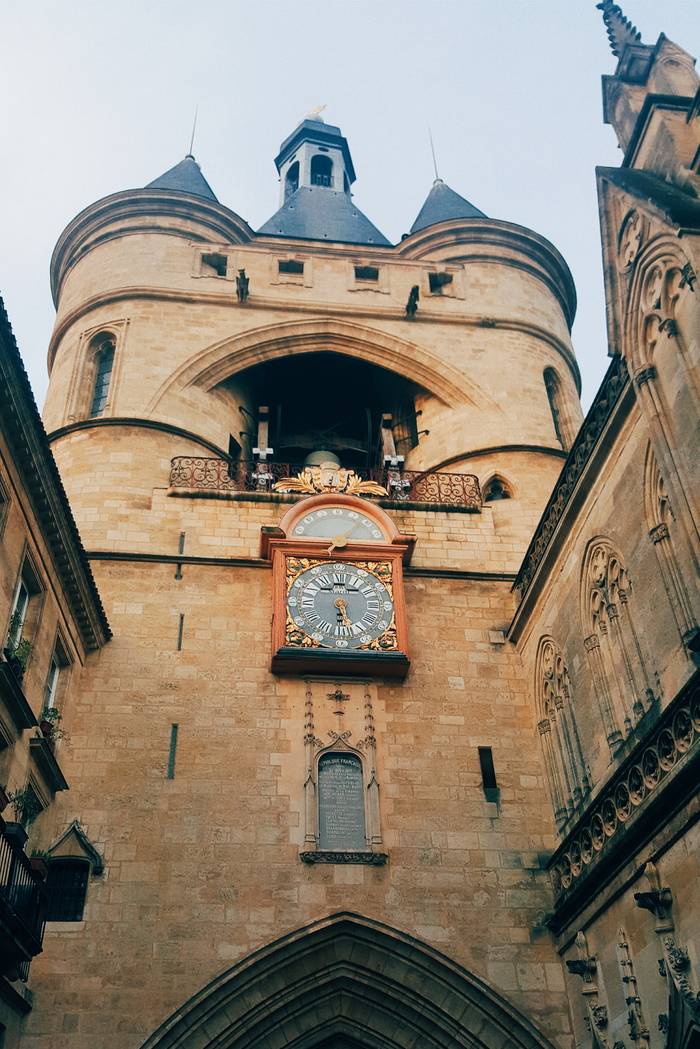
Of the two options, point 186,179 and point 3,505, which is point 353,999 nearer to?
point 3,505

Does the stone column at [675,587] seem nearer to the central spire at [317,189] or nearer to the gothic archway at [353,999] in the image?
the gothic archway at [353,999]

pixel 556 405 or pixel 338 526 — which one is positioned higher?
pixel 556 405

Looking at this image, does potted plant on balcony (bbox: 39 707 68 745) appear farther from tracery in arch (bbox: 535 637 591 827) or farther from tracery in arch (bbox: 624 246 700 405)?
tracery in arch (bbox: 624 246 700 405)

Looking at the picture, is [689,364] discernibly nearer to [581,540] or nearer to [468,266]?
[581,540]

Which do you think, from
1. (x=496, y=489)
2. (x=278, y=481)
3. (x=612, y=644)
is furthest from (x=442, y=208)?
(x=612, y=644)

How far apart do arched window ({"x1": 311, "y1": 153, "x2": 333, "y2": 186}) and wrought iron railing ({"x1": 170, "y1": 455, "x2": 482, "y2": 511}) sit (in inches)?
775

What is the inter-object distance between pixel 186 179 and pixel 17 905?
1785 centimetres

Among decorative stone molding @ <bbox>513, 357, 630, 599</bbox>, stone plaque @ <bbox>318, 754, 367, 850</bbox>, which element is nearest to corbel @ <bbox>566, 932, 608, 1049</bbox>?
stone plaque @ <bbox>318, 754, 367, 850</bbox>

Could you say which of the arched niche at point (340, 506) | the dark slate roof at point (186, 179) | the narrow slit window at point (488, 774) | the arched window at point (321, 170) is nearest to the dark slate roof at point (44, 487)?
the arched niche at point (340, 506)

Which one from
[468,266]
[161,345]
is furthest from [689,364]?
[468,266]

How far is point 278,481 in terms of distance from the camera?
15.3 meters

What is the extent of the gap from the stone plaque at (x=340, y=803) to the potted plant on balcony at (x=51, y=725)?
9.35 feet

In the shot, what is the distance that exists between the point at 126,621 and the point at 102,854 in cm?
290

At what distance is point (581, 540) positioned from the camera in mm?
11242
